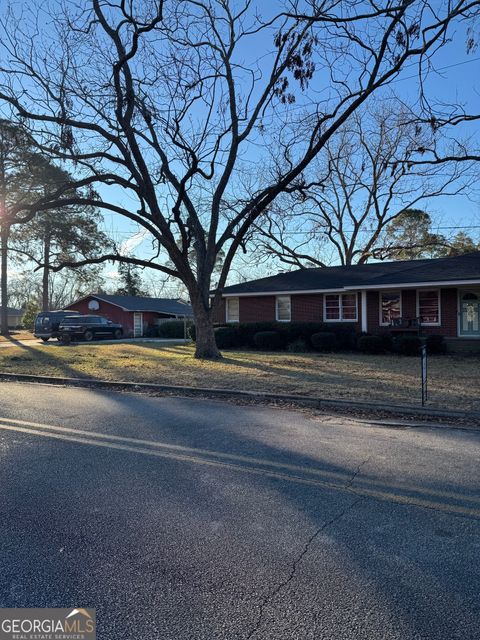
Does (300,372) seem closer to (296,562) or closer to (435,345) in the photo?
(435,345)

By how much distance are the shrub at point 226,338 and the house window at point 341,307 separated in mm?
4855

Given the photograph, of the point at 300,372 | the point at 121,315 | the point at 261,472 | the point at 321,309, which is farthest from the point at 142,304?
the point at 261,472

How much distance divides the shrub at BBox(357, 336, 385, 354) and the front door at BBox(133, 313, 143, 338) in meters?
26.1

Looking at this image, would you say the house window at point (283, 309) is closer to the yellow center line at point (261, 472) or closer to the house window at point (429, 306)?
the house window at point (429, 306)

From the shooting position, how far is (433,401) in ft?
29.2

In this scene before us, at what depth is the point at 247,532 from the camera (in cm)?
375

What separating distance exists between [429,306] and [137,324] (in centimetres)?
2774

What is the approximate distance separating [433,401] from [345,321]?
15.1m

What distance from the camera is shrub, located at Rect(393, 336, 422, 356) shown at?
18719 mm

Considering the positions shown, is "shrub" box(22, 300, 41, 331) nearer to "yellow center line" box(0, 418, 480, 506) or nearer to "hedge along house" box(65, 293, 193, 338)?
"hedge along house" box(65, 293, 193, 338)

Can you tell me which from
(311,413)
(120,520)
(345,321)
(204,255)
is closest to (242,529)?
(120,520)

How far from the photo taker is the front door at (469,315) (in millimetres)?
20344

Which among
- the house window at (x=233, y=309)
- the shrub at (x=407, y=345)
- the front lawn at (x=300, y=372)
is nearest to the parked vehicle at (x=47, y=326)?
the house window at (x=233, y=309)

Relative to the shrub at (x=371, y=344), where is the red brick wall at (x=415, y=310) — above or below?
above
